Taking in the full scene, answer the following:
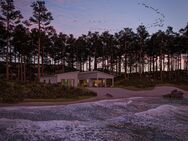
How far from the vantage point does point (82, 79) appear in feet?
205

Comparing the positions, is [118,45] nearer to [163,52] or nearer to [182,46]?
[163,52]

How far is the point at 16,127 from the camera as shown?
12977mm

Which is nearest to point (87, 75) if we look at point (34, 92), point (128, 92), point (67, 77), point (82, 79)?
point (82, 79)

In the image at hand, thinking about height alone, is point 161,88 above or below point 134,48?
below

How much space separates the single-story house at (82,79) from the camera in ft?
178

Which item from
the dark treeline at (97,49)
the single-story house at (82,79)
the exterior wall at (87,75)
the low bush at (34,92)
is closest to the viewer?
the low bush at (34,92)

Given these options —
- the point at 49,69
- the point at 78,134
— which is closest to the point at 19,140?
the point at 78,134

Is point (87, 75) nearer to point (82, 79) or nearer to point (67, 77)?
point (82, 79)

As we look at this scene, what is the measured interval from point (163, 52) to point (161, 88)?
33931 mm

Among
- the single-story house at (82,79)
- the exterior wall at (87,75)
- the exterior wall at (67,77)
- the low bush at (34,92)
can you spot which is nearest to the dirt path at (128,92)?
the low bush at (34,92)

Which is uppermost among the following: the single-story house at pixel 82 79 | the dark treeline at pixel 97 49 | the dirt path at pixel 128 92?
the dark treeline at pixel 97 49

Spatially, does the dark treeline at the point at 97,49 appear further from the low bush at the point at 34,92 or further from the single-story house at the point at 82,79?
the low bush at the point at 34,92

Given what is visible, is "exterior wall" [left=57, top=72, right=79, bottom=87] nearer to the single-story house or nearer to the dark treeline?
the single-story house

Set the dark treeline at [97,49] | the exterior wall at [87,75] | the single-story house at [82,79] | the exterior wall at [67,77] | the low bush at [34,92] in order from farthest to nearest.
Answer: the dark treeline at [97,49] < the exterior wall at [87,75] < the single-story house at [82,79] < the exterior wall at [67,77] < the low bush at [34,92]
